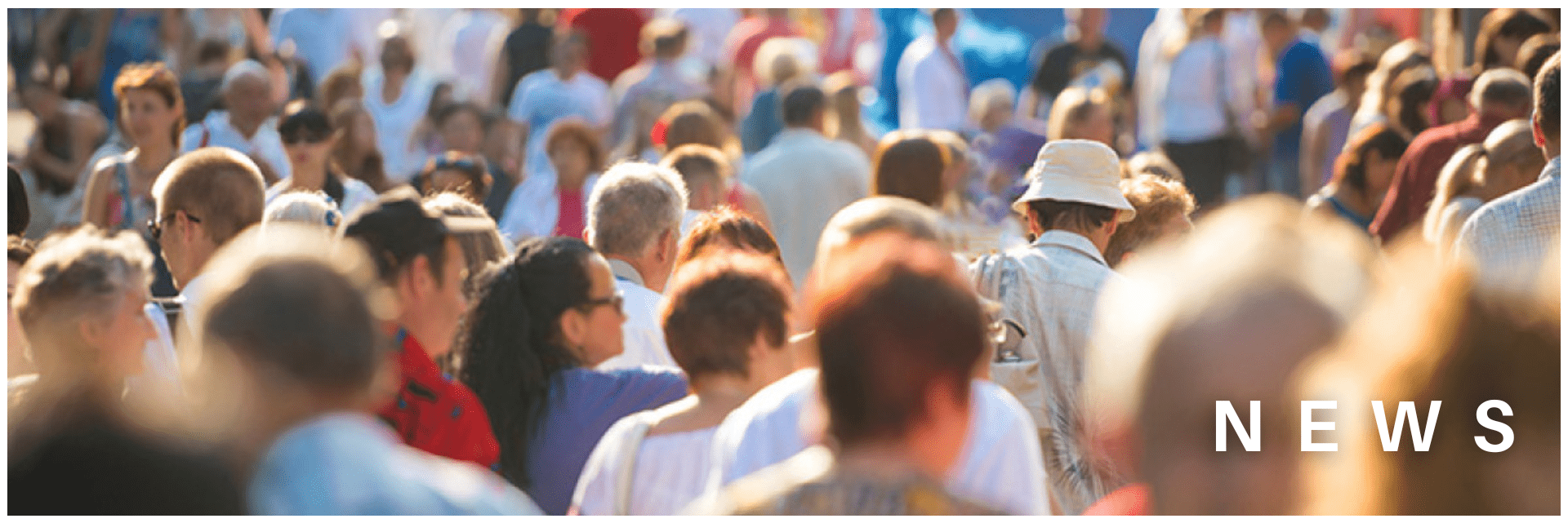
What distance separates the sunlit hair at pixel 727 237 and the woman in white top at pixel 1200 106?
7088 mm

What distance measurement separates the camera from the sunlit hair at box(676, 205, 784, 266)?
484 cm

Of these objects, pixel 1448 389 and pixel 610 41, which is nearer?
pixel 1448 389

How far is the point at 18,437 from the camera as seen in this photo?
3162 mm

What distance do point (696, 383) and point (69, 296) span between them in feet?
3.75

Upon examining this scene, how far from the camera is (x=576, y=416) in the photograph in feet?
13.0

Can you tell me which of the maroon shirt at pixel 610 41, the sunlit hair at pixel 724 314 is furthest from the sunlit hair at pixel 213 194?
the maroon shirt at pixel 610 41

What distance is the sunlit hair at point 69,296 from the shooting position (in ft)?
11.3

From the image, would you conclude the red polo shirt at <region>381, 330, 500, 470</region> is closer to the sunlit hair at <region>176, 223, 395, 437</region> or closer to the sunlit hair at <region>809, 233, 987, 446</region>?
the sunlit hair at <region>176, 223, 395, 437</region>

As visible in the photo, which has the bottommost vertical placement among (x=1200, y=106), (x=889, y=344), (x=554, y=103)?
(x=1200, y=106)

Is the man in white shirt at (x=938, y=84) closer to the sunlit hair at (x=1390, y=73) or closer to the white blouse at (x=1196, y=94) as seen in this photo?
the white blouse at (x=1196, y=94)

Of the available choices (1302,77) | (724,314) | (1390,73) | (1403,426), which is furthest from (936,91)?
(1403,426)

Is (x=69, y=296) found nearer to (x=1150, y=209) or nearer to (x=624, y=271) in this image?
(x=624, y=271)
